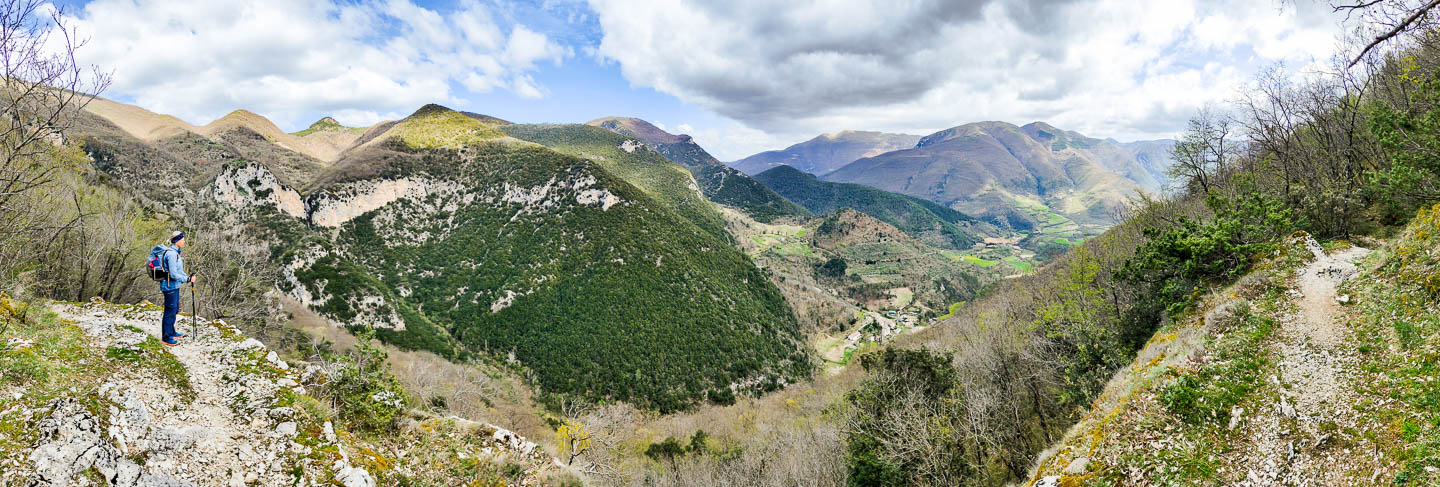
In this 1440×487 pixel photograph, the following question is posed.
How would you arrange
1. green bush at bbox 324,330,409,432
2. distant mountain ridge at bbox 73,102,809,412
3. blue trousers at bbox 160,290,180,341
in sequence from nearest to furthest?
1. blue trousers at bbox 160,290,180,341
2. green bush at bbox 324,330,409,432
3. distant mountain ridge at bbox 73,102,809,412

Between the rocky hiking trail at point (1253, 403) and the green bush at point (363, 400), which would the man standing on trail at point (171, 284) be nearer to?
the green bush at point (363, 400)

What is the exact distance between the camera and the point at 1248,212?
17531mm

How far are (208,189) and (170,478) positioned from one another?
10448 cm

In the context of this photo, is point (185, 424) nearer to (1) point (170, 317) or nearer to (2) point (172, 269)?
(1) point (170, 317)

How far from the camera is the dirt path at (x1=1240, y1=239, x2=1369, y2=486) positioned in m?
8.07

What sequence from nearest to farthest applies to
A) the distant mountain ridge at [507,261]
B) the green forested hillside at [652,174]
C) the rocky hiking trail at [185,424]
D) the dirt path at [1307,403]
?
the rocky hiking trail at [185,424] < the dirt path at [1307,403] < the distant mountain ridge at [507,261] < the green forested hillside at [652,174]

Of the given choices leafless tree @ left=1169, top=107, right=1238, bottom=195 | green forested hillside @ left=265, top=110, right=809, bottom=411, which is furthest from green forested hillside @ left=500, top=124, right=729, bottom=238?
leafless tree @ left=1169, top=107, right=1238, bottom=195

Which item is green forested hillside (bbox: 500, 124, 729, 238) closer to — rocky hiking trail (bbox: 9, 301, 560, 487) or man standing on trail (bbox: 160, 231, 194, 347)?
rocky hiking trail (bbox: 9, 301, 560, 487)

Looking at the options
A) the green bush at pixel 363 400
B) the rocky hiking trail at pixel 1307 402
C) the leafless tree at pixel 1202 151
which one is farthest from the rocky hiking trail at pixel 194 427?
the leafless tree at pixel 1202 151

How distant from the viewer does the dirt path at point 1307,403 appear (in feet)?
26.5

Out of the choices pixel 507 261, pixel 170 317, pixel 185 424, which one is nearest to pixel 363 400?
pixel 185 424

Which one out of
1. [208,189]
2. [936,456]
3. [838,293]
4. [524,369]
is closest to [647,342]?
[524,369]

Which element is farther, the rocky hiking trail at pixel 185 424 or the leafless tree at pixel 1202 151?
the leafless tree at pixel 1202 151

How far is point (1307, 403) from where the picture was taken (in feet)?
29.7
